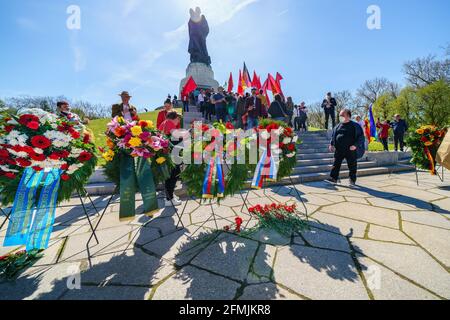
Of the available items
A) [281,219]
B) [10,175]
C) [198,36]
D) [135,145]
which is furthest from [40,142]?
[198,36]

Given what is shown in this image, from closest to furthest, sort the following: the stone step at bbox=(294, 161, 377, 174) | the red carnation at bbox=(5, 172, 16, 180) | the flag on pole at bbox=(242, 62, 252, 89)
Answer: the red carnation at bbox=(5, 172, 16, 180) → the stone step at bbox=(294, 161, 377, 174) → the flag on pole at bbox=(242, 62, 252, 89)

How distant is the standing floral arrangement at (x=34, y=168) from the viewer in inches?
91.7

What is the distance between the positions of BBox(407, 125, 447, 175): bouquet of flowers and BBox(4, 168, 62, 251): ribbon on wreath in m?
8.73

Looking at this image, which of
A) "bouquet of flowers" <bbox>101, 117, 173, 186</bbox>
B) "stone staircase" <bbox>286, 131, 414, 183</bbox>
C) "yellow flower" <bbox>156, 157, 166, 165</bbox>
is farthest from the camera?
"stone staircase" <bbox>286, 131, 414, 183</bbox>

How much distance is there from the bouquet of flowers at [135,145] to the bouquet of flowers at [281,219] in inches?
72.0

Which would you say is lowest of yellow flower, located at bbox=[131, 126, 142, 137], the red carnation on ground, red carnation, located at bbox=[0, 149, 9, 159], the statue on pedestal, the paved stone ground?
the paved stone ground

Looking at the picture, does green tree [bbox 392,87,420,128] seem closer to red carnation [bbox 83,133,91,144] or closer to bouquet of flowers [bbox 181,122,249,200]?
bouquet of flowers [bbox 181,122,249,200]

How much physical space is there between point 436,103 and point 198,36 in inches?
1294

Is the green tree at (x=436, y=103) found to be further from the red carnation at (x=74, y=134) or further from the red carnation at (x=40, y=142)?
the red carnation at (x=40, y=142)

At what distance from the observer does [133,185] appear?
287cm

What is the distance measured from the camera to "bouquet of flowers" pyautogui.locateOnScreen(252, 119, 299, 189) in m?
3.47

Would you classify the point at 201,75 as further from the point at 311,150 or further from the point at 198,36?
the point at 311,150

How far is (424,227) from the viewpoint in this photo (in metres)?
3.16

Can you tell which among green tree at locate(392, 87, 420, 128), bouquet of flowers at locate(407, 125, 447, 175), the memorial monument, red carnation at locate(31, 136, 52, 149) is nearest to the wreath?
red carnation at locate(31, 136, 52, 149)
